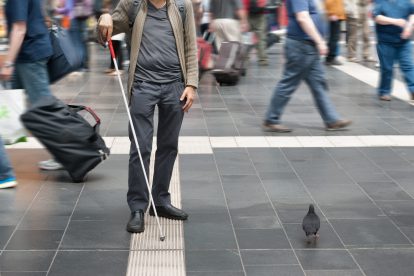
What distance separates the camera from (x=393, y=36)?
10.6 meters

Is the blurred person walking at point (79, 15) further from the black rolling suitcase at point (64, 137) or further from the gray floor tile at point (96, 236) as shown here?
the gray floor tile at point (96, 236)

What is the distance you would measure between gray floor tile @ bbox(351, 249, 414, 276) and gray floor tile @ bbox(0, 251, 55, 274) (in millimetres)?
1961

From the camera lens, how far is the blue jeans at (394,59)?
419 inches

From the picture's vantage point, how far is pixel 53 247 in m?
5.22

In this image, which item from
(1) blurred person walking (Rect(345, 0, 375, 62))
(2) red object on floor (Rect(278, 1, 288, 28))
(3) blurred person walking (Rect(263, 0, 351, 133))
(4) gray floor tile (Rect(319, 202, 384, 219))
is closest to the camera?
(4) gray floor tile (Rect(319, 202, 384, 219))

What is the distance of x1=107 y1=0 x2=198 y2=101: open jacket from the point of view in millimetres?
5383

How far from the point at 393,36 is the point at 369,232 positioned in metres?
5.59

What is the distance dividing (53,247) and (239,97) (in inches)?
256

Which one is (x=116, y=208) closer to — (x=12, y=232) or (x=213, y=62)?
(x=12, y=232)

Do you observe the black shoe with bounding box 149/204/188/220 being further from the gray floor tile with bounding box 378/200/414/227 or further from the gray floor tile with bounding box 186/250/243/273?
the gray floor tile with bounding box 378/200/414/227

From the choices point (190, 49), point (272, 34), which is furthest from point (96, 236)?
point (272, 34)

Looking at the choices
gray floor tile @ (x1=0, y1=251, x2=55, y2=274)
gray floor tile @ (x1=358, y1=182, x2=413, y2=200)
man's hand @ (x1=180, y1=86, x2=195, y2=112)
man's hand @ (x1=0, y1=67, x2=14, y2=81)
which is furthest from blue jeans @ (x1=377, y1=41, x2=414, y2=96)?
gray floor tile @ (x1=0, y1=251, x2=55, y2=274)

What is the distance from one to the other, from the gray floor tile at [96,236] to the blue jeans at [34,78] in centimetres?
178

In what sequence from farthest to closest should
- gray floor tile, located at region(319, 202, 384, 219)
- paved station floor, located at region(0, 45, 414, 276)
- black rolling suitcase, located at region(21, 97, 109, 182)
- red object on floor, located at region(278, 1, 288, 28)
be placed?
1. red object on floor, located at region(278, 1, 288, 28)
2. black rolling suitcase, located at region(21, 97, 109, 182)
3. gray floor tile, located at region(319, 202, 384, 219)
4. paved station floor, located at region(0, 45, 414, 276)
